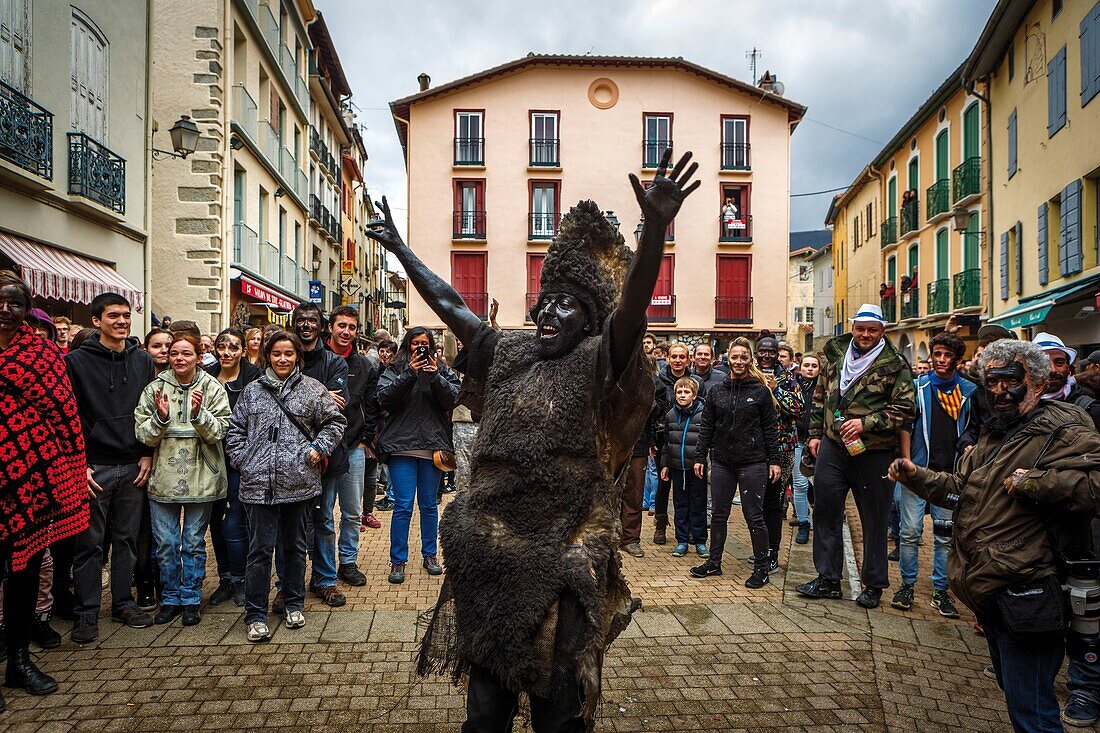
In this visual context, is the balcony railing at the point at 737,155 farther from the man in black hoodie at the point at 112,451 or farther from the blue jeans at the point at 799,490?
the man in black hoodie at the point at 112,451

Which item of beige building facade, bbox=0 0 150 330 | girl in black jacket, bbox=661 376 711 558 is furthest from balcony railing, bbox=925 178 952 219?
beige building facade, bbox=0 0 150 330

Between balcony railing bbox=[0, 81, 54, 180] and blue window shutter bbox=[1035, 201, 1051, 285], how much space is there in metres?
18.5

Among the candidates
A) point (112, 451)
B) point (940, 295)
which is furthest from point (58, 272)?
point (940, 295)

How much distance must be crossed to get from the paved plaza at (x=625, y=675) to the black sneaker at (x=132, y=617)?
8 centimetres

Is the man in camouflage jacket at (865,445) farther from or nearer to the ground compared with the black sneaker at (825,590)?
farther from the ground

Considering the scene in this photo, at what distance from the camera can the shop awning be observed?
513 inches

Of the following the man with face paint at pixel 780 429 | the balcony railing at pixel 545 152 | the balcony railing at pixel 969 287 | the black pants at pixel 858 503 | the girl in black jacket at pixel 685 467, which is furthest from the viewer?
the balcony railing at pixel 545 152

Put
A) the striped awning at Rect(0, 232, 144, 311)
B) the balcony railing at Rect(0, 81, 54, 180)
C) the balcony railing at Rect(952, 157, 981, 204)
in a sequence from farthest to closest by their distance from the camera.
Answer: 1. the balcony railing at Rect(952, 157, 981, 204)
2. the striped awning at Rect(0, 232, 144, 311)
3. the balcony railing at Rect(0, 81, 54, 180)

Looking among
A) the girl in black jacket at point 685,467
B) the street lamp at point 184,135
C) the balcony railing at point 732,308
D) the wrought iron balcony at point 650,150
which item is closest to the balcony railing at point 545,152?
the wrought iron balcony at point 650,150

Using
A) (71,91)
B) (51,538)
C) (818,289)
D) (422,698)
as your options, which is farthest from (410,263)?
(818,289)

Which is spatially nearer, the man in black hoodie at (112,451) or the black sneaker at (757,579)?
the man in black hoodie at (112,451)

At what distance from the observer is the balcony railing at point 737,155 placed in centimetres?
3212

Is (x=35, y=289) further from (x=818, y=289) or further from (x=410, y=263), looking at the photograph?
(x=818, y=289)

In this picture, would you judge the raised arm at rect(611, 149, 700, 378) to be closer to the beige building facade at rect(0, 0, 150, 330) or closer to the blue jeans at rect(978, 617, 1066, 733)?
the blue jeans at rect(978, 617, 1066, 733)
